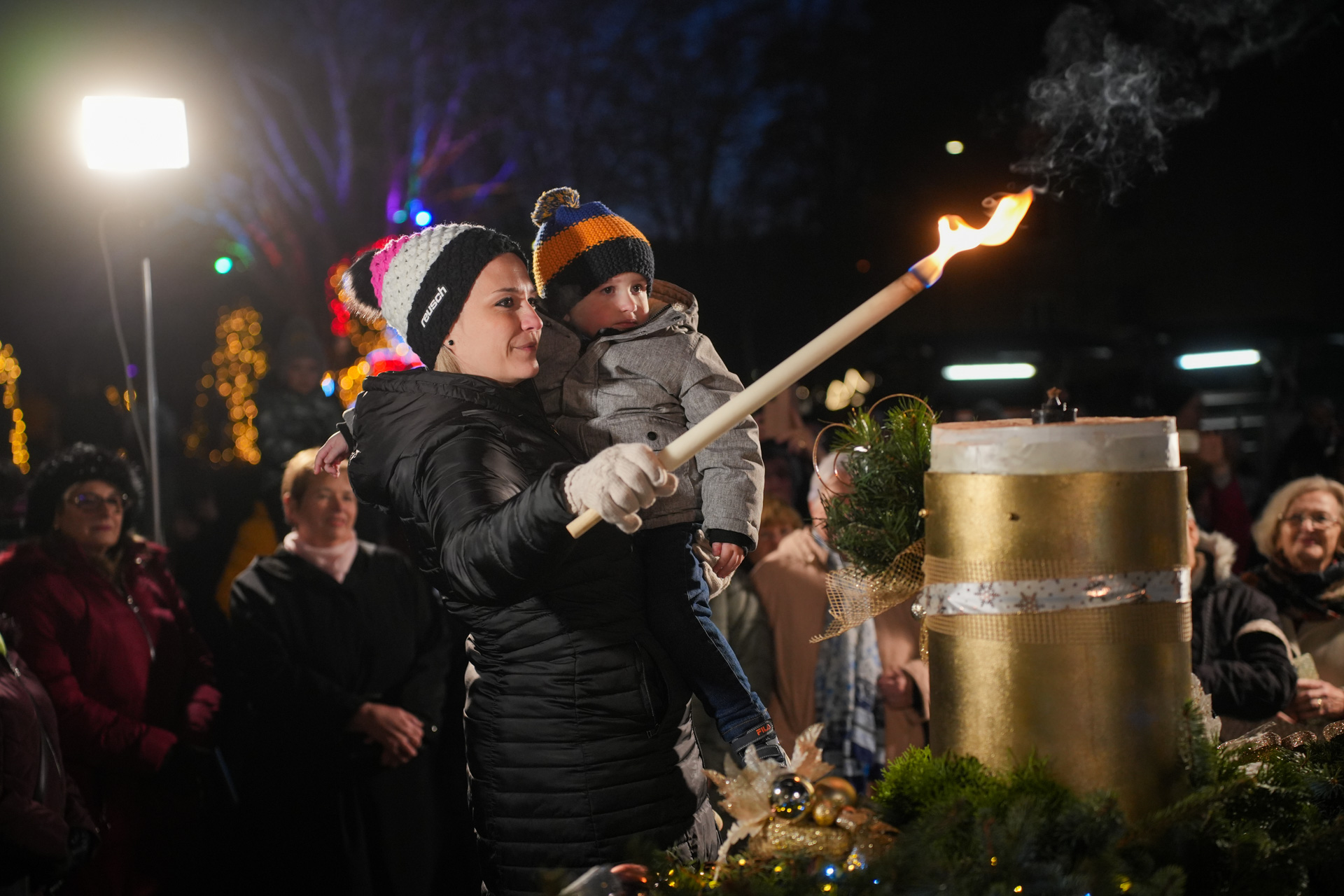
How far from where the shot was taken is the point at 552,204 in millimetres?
2449

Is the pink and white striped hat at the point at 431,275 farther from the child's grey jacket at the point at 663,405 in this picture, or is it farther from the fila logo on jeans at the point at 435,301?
the child's grey jacket at the point at 663,405

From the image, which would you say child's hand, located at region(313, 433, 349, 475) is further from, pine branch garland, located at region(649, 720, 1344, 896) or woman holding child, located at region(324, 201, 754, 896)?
pine branch garland, located at region(649, 720, 1344, 896)

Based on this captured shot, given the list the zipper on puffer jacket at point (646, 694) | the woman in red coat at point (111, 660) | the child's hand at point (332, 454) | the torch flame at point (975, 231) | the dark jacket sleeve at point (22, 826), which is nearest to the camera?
the torch flame at point (975, 231)

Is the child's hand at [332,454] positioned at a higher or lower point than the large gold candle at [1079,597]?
higher

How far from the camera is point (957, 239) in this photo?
1.72 m

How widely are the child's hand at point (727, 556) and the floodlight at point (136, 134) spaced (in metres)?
4.44

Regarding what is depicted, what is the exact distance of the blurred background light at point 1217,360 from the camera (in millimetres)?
19812

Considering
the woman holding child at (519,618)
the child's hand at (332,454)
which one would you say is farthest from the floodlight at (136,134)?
the woman holding child at (519,618)

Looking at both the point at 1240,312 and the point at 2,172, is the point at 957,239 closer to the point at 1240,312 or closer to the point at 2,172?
the point at 2,172

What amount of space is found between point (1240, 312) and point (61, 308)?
1137 inches

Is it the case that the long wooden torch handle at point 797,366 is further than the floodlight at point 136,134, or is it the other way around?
the floodlight at point 136,134

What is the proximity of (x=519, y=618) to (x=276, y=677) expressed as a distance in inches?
112

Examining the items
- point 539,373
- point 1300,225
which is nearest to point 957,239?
point 539,373

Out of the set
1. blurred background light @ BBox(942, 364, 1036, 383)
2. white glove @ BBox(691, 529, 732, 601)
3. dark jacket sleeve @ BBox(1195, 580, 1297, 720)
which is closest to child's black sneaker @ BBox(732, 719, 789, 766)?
white glove @ BBox(691, 529, 732, 601)
